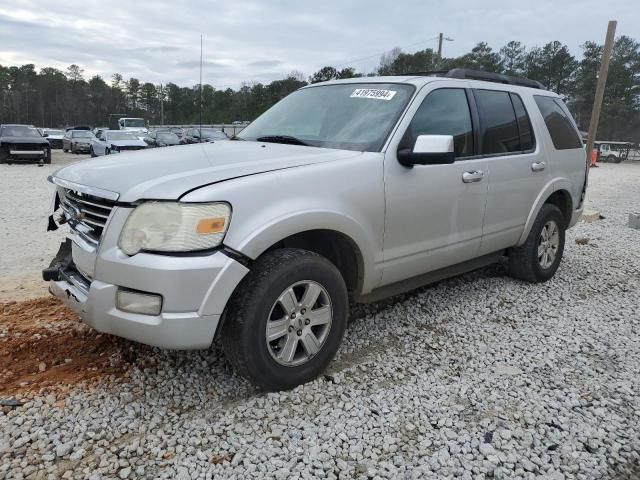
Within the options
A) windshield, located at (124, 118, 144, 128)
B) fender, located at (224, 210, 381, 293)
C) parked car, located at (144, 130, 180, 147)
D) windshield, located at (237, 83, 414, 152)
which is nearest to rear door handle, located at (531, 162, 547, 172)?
windshield, located at (237, 83, 414, 152)

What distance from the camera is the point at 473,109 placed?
400cm

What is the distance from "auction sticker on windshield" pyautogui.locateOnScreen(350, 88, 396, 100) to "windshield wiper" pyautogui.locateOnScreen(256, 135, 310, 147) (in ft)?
1.91

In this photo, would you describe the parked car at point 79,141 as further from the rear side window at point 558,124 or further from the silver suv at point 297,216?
the rear side window at point 558,124

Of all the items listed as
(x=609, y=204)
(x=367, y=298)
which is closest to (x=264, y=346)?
(x=367, y=298)

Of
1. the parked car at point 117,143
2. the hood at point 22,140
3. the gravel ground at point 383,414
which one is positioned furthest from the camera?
the parked car at point 117,143

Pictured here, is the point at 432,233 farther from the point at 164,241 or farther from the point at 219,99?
the point at 219,99

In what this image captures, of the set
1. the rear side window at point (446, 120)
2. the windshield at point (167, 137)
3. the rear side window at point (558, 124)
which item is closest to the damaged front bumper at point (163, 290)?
the rear side window at point (446, 120)

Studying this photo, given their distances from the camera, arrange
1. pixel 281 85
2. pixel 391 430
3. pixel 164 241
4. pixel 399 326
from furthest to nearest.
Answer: pixel 281 85 < pixel 399 326 < pixel 391 430 < pixel 164 241

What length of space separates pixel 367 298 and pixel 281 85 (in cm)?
5072

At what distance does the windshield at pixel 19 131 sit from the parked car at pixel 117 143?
8.01 feet

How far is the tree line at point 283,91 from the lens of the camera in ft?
189

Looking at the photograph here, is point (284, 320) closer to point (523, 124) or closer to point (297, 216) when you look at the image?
point (297, 216)

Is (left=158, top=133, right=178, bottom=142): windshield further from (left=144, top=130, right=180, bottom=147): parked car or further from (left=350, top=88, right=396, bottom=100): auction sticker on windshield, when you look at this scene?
(left=350, top=88, right=396, bottom=100): auction sticker on windshield

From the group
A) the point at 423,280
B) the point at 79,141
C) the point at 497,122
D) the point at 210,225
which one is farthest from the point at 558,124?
the point at 79,141
